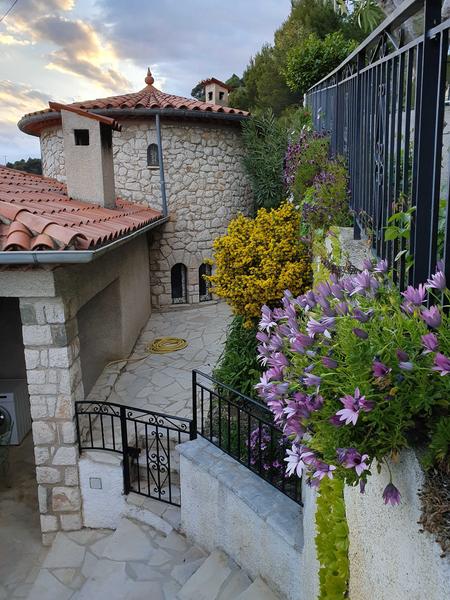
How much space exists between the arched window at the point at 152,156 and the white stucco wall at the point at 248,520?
7638 millimetres

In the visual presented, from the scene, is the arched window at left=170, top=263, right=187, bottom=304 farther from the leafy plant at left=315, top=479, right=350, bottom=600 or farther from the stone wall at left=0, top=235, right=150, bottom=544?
the leafy plant at left=315, top=479, right=350, bottom=600

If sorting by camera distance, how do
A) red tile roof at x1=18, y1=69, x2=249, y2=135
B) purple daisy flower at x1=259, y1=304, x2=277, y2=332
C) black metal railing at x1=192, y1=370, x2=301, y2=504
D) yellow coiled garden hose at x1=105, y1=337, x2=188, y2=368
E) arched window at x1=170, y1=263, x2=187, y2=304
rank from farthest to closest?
1. arched window at x1=170, y1=263, x2=187, y2=304
2. red tile roof at x1=18, y1=69, x2=249, y2=135
3. yellow coiled garden hose at x1=105, y1=337, x2=188, y2=368
4. black metal railing at x1=192, y1=370, x2=301, y2=504
5. purple daisy flower at x1=259, y1=304, x2=277, y2=332

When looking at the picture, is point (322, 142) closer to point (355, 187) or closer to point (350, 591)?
point (355, 187)

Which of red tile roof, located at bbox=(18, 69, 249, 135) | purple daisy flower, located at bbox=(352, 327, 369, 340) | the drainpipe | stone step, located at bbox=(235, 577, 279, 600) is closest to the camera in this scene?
purple daisy flower, located at bbox=(352, 327, 369, 340)

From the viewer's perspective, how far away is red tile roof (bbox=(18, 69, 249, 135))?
10.1 meters

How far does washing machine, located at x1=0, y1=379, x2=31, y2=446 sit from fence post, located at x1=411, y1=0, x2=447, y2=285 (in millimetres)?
6812

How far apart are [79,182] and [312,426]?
6.85 meters

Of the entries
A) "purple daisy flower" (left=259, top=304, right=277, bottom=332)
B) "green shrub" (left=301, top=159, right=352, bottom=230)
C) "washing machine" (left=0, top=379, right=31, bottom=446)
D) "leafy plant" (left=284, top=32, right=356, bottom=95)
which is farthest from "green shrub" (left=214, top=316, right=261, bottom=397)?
"leafy plant" (left=284, top=32, right=356, bottom=95)

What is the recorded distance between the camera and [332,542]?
2400 millimetres

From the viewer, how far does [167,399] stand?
6520 millimetres

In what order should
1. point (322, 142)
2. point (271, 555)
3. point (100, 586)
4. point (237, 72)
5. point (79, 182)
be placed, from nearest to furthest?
point (271, 555) < point (100, 586) < point (322, 142) < point (79, 182) < point (237, 72)

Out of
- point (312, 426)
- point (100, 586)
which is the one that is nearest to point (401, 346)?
point (312, 426)

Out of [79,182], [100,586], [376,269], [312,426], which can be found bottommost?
[100,586]

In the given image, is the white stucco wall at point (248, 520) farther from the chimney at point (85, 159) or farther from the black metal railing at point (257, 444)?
the chimney at point (85, 159)
